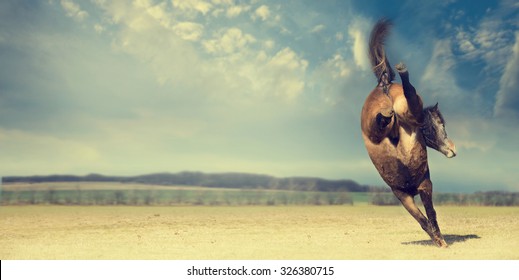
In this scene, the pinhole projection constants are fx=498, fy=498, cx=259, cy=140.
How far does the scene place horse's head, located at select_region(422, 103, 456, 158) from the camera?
43.0 feet

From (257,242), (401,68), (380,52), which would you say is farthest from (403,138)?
(257,242)

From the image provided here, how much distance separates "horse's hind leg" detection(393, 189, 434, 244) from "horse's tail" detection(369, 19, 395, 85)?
10.1 feet

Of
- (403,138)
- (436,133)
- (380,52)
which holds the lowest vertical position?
(403,138)

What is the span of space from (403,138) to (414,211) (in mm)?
2001

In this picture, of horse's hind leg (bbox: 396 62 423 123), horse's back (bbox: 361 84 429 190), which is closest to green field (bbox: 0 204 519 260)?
horse's back (bbox: 361 84 429 190)

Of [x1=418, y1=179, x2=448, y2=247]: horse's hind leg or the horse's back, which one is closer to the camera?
the horse's back

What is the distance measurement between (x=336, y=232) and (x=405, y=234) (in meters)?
2.46

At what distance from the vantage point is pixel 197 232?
18922mm

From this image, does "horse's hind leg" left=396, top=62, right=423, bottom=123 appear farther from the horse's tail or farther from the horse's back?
the horse's tail

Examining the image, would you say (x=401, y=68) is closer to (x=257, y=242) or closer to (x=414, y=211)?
(x=414, y=211)

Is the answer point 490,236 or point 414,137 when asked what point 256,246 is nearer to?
point 414,137

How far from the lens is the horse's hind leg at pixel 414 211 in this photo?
13164 millimetres

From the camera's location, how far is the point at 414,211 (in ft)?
43.2

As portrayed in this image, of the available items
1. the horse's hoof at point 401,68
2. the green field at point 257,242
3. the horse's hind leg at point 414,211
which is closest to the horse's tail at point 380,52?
the horse's hoof at point 401,68
